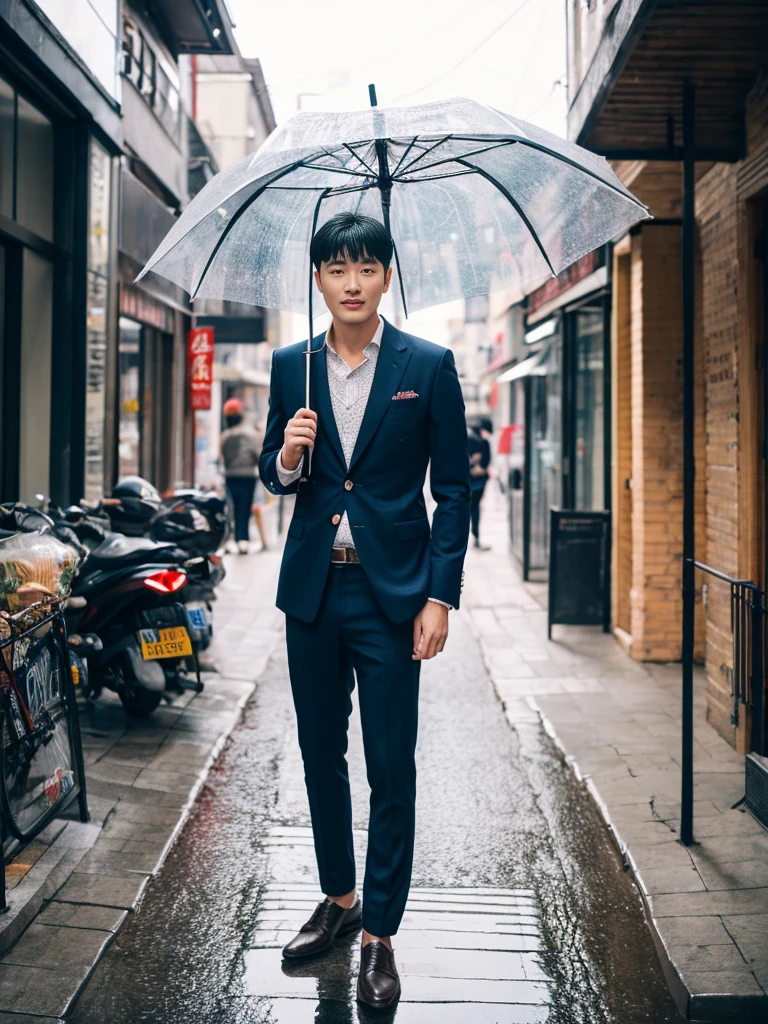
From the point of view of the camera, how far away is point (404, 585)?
3.33 meters

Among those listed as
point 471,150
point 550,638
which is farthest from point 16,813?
point 550,638

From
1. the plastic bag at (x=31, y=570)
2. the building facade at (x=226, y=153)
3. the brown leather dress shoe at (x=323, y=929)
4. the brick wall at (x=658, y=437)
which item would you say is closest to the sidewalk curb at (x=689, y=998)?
the brown leather dress shoe at (x=323, y=929)

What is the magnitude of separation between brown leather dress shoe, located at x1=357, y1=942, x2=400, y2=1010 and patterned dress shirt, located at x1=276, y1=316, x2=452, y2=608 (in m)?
1.24

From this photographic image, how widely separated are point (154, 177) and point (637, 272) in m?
6.78

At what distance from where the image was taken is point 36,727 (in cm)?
414

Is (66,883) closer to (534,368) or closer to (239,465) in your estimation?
(534,368)

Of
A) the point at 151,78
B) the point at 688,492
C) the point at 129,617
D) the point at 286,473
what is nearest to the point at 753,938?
the point at 688,492

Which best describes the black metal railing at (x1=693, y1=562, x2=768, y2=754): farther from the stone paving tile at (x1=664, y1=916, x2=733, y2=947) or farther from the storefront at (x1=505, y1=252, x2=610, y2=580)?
the storefront at (x1=505, y1=252, x2=610, y2=580)

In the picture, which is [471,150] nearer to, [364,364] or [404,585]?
[364,364]

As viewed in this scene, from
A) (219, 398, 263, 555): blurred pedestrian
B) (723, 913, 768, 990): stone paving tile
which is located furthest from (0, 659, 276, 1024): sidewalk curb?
(219, 398, 263, 555): blurred pedestrian

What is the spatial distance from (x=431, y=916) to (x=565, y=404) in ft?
25.7

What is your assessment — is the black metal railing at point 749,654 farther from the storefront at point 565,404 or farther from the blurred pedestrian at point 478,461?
the blurred pedestrian at point 478,461

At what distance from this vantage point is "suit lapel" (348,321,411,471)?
11.0 feet

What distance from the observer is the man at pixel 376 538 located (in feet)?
10.9
